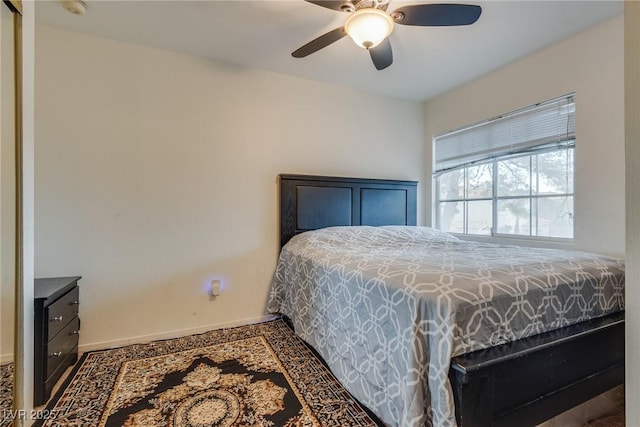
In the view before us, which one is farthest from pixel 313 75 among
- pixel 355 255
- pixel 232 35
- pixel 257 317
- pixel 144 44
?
pixel 257 317

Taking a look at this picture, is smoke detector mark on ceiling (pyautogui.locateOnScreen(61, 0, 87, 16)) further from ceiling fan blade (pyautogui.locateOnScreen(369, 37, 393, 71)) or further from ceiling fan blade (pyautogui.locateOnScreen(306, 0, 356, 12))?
ceiling fan blade (pyautogui.locateOnScreen(369, 37, 393, 71))

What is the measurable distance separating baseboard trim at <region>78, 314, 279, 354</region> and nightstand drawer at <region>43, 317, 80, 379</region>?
172 mm

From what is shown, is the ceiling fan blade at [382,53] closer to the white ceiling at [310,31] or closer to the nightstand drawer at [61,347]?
the white ceiling at [310,31]

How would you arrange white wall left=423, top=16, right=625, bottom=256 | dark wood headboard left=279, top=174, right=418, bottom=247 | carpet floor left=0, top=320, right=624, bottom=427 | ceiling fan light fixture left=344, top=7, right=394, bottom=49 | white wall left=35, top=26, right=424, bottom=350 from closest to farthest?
carpet floor left=0, top=320, right=624, bottom=427 < ceiling fan light fixture left=344, top=7, right=394, bottom=49 < white wall left=423, top=16, right=625, bottom=256 < white wall left=35, top=26, right=424, bottom=350 < dark wood headboard left=279, top=174, right=418, bottom=247

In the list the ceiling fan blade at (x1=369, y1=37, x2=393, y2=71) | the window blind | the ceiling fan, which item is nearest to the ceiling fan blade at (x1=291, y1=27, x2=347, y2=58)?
the ceiling fan

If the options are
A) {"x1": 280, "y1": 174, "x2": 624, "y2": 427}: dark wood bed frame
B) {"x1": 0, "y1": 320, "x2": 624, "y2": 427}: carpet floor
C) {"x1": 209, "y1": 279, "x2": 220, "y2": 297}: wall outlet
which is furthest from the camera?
{"x1": 209, "y1": 279, "x2": 220, "y2": 297}: wall outlet

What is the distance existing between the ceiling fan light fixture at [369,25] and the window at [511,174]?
5.96ft

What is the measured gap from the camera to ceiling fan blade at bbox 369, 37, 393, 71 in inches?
74.8

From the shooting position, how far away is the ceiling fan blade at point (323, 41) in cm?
177

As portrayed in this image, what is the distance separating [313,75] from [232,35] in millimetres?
904

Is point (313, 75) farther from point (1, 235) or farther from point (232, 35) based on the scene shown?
point (1, 235)

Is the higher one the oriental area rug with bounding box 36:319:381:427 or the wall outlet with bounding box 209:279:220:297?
the wall outlet with bounding box 209:279:220:297

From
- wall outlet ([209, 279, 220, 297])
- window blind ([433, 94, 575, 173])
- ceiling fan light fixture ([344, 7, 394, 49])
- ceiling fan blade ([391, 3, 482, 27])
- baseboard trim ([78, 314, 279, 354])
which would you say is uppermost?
ceiling fan blade ([391, 3, 482, 27])

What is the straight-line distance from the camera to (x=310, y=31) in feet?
7.15
